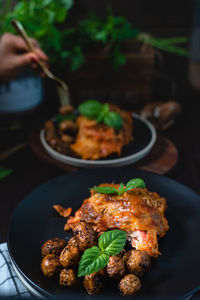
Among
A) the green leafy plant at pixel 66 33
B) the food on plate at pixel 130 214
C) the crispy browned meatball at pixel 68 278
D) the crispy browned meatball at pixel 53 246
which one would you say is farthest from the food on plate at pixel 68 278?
the green leafy plant at pixel 66 33

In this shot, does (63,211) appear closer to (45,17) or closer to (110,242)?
(110,242)

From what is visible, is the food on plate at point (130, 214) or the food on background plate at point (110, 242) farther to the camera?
the food on plate at point (130, 214)

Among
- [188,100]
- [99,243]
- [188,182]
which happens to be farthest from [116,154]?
[188,100]

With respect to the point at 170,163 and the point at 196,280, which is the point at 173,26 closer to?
the point at 170,163

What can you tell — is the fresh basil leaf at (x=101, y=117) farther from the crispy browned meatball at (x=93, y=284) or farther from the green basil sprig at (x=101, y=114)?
the crispy browned meatball at (x=93, y=284)

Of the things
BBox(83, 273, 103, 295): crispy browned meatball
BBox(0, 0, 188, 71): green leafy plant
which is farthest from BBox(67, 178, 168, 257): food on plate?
BBox(0, 0, 188, 71): green leafy plant

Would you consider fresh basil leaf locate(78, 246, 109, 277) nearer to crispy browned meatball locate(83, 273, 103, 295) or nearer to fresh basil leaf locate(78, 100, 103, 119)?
crispy browned meatball locate(83, 273, 103, 295)
